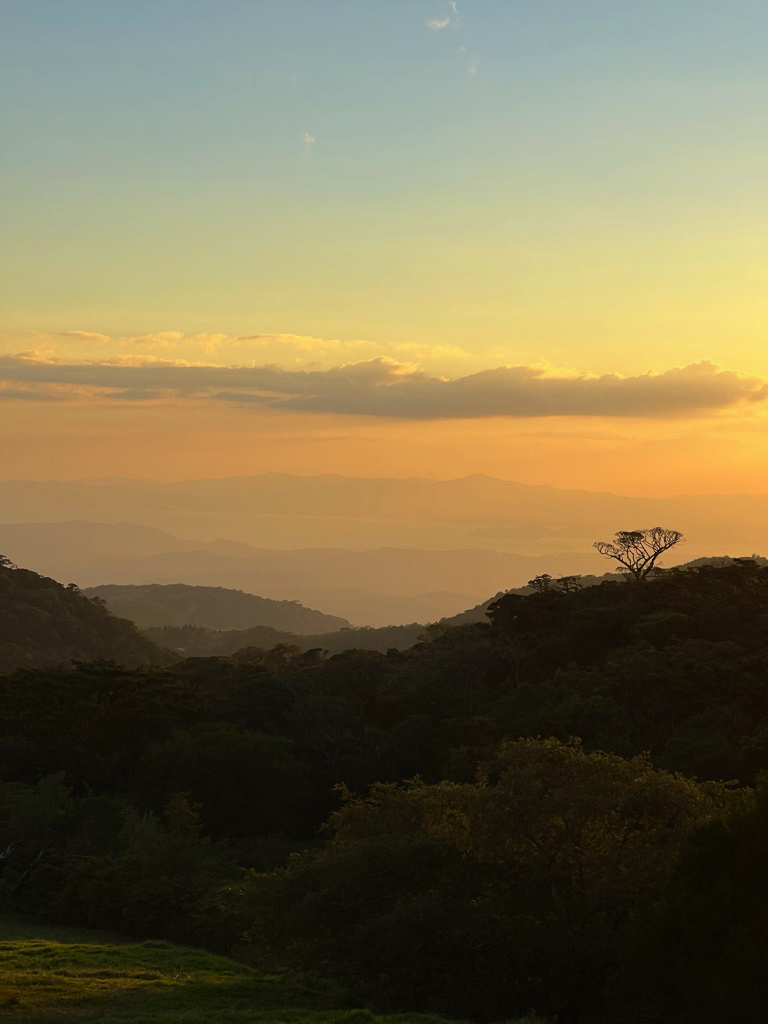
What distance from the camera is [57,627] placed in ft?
424

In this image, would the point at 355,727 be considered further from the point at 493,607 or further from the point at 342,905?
the point at 342,905

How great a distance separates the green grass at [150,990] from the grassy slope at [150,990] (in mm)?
20

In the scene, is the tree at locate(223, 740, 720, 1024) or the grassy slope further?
the tree at locate(223, 740, 720, 1024)

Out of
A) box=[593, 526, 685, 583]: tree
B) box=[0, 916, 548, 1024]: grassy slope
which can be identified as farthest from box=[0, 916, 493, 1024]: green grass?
box=[593, 526, 685, 583]: tree

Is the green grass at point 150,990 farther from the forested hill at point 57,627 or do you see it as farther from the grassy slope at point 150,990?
the forested hill at point 57,627

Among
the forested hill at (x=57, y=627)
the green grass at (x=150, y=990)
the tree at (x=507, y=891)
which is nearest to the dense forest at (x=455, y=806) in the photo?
the tree at (x=507, y=891)

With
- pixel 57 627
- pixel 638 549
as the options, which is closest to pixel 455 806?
pixel 638 549

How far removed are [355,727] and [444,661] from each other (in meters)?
8.71

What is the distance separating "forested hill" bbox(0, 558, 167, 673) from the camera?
400 feet

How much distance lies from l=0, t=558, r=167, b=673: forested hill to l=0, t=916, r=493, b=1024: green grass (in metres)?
88.5

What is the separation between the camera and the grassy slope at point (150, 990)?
22.4 metres

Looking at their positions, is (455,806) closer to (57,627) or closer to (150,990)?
(150,990)

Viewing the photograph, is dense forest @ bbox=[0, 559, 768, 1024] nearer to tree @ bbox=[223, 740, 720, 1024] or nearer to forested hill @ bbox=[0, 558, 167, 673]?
tree @ bbox=[223, 740, 720, 1024]

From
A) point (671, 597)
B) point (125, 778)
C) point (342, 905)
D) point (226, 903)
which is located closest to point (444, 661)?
point (671, 597)
